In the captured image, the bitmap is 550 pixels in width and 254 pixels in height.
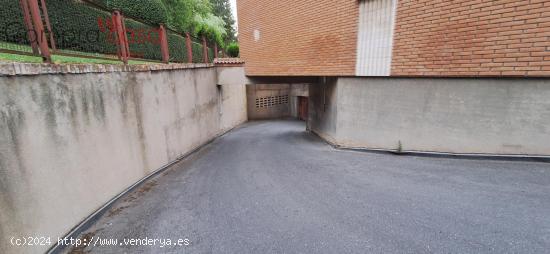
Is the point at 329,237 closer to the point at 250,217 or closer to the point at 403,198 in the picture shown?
the point at 250,217

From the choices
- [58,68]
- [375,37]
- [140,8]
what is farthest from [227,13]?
[58,68]

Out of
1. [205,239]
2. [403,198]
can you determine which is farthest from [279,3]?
[205,239]

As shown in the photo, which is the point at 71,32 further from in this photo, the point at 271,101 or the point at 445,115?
the point at 271,101

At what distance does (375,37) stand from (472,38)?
2188mm

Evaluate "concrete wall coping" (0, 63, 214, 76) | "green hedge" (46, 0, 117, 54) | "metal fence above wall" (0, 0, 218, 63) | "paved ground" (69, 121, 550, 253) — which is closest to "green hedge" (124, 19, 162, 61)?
"metal fence above wall" (0, 0, 218, 63)

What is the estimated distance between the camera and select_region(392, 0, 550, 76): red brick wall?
4621 mm

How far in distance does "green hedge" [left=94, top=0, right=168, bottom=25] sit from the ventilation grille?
1451 cm

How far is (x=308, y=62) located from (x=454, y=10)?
433 centimetres

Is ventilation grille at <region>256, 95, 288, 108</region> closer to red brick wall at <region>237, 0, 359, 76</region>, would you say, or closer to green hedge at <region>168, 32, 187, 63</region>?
red brick wall at <region>237, 0, 359, 76</region>

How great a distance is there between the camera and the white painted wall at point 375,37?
6.45 m

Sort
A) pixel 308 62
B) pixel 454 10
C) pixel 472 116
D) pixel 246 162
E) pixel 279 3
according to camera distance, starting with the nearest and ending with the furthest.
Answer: pixel 454 10
pixel 472 116
pixel 246 162
pixel 308 62
pixel 279 3

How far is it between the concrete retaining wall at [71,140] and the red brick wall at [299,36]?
4587 mm

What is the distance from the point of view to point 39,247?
10.6 ft

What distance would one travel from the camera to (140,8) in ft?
30.1
